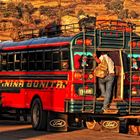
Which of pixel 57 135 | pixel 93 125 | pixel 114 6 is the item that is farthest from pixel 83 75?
pixel 114 6

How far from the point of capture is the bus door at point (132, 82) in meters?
17.0

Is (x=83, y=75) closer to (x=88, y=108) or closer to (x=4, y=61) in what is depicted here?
(x=88, y=108)

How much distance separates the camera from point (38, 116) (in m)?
18.0

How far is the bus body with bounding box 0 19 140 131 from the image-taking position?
16.4m

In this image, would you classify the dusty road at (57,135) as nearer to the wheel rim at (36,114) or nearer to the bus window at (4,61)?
the wheel rim at (36,114)

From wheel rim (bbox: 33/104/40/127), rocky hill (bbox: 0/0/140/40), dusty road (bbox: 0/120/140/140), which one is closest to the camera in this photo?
dusty road (bbox: 0/120/140/140)

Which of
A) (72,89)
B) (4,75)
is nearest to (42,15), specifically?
(4,75)

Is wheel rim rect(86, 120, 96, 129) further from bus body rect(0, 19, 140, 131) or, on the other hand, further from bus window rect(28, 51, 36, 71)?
bus window rect(28, 51, 36, 71)

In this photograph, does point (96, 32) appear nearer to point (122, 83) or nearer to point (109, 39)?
point (109, 39)

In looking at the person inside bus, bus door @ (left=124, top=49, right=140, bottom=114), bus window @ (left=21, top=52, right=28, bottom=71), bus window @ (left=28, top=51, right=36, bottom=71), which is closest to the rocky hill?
bus window @ (left=21, top=52, right=28, bottom=71)

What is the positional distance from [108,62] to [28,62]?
3.46m

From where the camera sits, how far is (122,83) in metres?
16.9

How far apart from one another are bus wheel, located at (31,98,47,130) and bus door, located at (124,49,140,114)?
9.13 ft

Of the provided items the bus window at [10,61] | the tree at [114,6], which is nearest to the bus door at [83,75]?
the bus window at [10,61]
